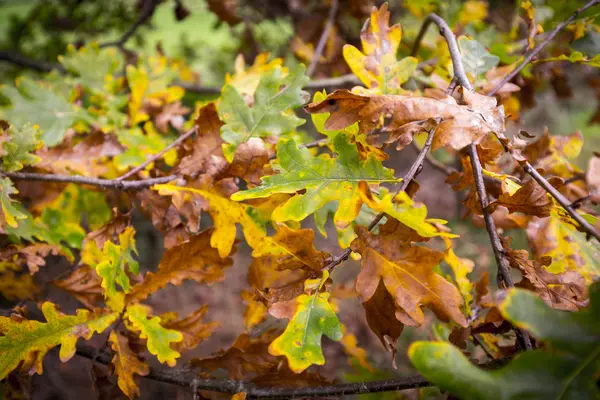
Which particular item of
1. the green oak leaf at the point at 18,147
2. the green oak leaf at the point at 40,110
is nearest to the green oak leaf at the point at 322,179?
the green oak leaf at the point at 18,147

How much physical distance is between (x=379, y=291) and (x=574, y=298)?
0.90ft

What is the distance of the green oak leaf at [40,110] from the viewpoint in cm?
114

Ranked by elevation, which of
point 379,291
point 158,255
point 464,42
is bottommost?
point 158,255

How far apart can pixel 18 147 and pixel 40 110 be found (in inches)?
17.4

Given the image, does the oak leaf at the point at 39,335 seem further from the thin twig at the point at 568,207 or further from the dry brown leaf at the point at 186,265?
the thin twig at the point at 568,207

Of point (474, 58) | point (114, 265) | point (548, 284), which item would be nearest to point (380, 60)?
point (474, 58)

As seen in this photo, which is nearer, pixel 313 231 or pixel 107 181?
pixel 313 231

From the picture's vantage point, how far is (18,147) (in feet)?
2.60

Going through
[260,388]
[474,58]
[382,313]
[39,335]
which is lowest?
[260,388]

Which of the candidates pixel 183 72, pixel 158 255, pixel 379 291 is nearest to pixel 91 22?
pixel 183 72

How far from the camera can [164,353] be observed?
737 mm

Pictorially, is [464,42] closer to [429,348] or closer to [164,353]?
[429,348]

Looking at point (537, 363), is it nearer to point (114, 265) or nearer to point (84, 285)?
point (114, 265)

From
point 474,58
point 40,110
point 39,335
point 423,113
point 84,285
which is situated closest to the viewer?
point 423,113
